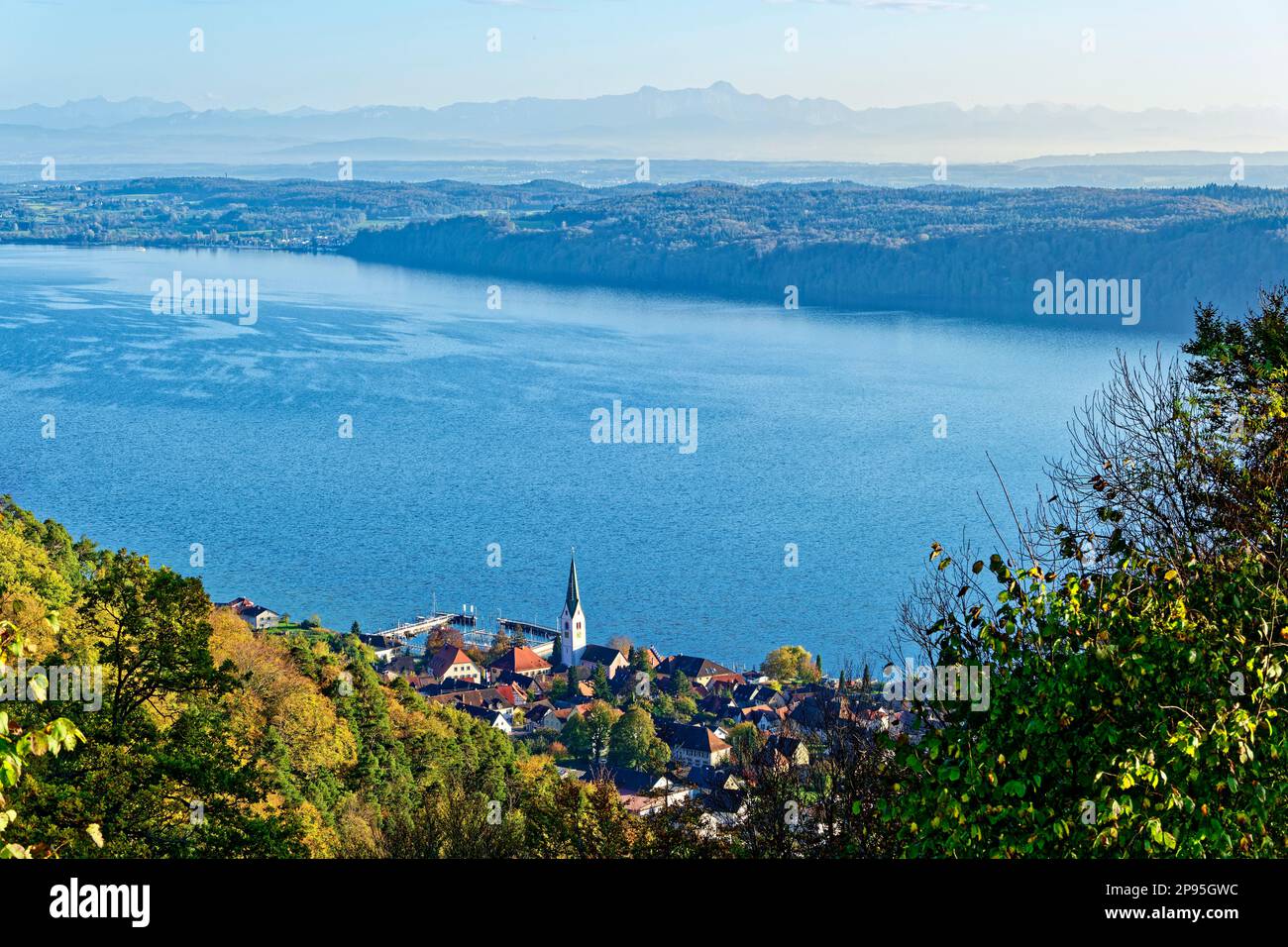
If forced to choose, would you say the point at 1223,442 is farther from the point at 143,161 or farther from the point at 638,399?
the point at 143,161

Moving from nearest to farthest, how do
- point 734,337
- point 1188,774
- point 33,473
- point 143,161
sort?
point 1188,774 → point 33,473 → point 734,337 → point 143,161

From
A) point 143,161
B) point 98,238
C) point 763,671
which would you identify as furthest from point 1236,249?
point 143,161

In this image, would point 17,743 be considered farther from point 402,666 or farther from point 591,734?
point 402,666

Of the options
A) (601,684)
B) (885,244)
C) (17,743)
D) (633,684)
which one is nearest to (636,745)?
(633,684)

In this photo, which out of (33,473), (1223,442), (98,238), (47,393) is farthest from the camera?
(98,238)

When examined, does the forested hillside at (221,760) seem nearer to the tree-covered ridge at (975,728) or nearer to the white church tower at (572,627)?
the tree-covered ridge at (975,728)

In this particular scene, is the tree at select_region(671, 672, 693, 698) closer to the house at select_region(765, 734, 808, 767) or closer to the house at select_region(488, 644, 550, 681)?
the house at select_region(488, 644, 550, 681)

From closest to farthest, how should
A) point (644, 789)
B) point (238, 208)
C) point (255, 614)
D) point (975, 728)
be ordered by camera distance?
point (975, 728)
point (644, 789)
point (255, 614)
point (238, 208)

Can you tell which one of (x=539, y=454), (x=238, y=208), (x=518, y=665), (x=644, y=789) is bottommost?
(x=518, y=665)
